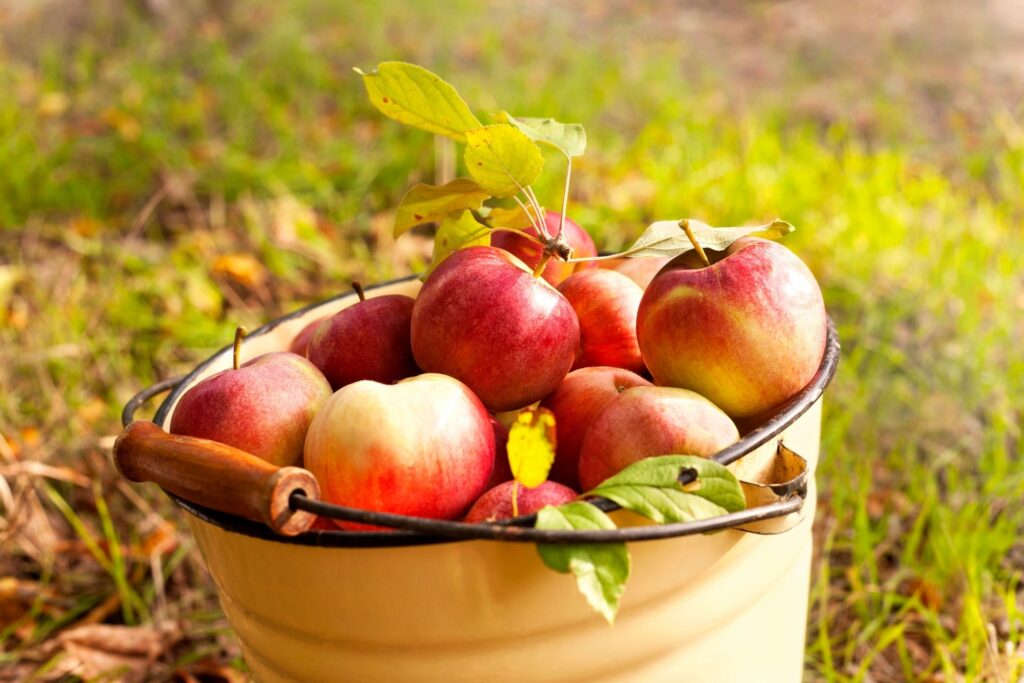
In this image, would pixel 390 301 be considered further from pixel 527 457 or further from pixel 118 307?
pixel 118 307

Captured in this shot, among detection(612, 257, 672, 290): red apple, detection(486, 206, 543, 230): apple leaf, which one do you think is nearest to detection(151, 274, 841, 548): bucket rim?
detection(612, 257, 672, 290): red apple

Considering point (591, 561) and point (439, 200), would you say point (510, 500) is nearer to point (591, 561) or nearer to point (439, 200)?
point (591, 561)

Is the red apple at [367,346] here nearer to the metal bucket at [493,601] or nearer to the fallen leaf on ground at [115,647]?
the metal bucket at [493,601]

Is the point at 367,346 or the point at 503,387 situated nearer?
the point at 503,387

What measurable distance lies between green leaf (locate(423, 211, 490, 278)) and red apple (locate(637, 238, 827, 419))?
0.25 meters

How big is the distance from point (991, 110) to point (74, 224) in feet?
9.78

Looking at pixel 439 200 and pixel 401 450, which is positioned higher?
pixel 439 200

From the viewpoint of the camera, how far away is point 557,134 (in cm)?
115

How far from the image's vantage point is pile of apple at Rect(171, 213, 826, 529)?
940 mm

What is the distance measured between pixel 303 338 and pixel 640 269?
0.43 meters

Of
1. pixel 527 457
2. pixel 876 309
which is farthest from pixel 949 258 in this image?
pixel 527 457

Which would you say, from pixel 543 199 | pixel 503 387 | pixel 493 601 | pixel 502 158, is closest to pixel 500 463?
pixel 503 387

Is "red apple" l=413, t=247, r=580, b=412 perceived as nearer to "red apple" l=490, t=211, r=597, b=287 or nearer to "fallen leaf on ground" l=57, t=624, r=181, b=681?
"red apple" l=490, t=211, r=597, b=287

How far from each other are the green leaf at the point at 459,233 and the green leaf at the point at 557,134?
0.13 metres
